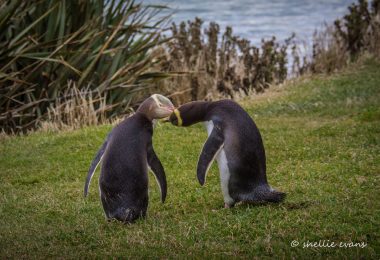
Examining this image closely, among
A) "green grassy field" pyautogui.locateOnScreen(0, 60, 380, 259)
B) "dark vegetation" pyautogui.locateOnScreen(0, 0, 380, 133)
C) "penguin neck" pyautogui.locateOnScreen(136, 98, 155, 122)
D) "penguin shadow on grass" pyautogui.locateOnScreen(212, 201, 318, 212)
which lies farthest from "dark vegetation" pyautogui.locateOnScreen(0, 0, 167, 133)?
"penguin shadow on grass" pyautogui.locateOnScreen(212, 201, 318, 212)

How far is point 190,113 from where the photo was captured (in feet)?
20.1

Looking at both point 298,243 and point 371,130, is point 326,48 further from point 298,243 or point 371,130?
point 298,243

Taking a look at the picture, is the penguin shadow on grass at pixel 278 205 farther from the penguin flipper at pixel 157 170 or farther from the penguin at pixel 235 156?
the penguin flipper at pixel 157 170

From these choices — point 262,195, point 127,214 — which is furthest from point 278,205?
point 127,214

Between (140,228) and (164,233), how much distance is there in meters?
0.24

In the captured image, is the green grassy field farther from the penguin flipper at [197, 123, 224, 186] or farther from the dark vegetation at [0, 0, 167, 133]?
the dark vegetation at [0, 0, 167, 133]

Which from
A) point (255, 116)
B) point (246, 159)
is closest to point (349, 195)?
point (246, 159)

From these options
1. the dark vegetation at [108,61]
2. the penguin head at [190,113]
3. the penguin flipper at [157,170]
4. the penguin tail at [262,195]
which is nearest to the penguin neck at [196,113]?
the penguin head at [190,113]

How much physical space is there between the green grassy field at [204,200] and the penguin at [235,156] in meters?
0.13

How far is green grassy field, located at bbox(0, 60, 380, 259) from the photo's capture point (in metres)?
5.12

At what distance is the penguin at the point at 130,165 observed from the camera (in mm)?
5566

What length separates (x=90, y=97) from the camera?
10930mm

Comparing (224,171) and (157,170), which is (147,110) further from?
(224,171)

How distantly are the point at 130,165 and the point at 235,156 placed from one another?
871 millimetres
